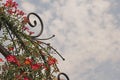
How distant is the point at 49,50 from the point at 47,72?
55 cm

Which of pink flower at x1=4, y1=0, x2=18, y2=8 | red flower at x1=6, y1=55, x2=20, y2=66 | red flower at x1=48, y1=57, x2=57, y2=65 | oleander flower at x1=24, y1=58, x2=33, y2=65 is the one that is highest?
pink flower at x1=4, y1=0, x2=18, y2=8

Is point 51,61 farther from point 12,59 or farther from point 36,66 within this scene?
point 12,59

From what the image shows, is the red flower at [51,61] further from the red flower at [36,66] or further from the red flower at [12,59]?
the red flower at [12,59]

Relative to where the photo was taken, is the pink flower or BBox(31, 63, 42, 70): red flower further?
the pink flower

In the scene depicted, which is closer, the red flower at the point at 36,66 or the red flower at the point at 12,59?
the red flower at the point at 12,59

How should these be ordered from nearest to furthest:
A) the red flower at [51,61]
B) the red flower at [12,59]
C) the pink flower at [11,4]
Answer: the red flower at [12,59] < the red flower at [51,61] < the pink flower at [11,4]

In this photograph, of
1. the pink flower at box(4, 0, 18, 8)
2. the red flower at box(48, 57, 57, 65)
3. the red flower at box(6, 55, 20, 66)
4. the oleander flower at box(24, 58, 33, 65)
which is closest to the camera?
the red flower at box(6, 55, 20, 66)

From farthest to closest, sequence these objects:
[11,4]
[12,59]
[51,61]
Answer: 1. [11,4]
2. [51,61]
3. [12,59]

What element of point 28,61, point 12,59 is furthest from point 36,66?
point 12,59

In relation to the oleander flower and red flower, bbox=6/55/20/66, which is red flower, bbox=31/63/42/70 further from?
red flower, bbox=6/55/20/66

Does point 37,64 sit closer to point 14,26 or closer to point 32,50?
point 32,50

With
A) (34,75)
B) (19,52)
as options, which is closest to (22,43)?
(19,52)

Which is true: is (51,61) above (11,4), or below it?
below

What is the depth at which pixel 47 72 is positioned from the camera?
25.2 feet
